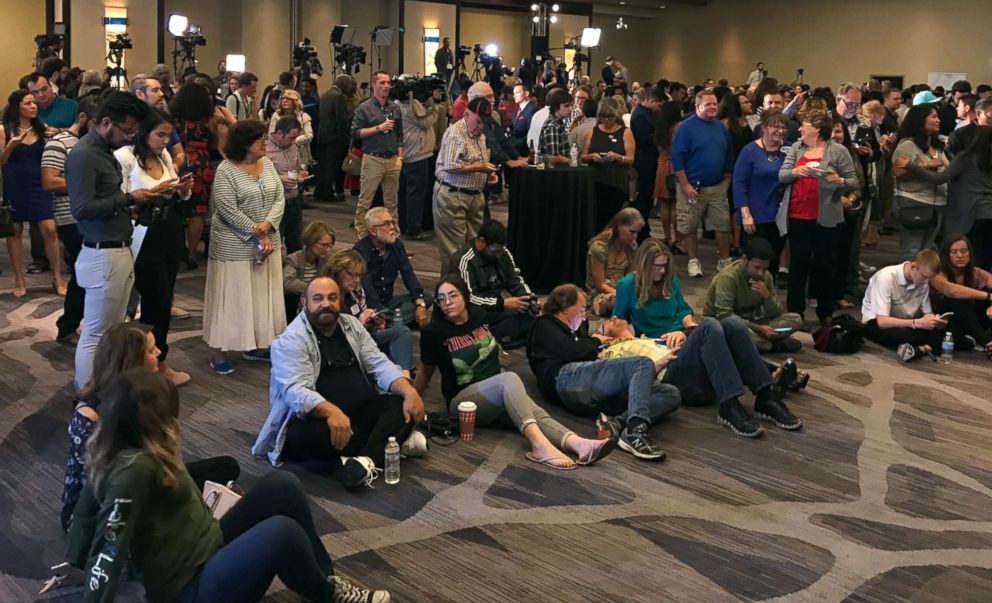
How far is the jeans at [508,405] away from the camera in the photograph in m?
4.43

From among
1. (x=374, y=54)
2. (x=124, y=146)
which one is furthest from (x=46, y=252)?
(x=374, y=54)

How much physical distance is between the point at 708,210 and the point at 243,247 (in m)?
3.84

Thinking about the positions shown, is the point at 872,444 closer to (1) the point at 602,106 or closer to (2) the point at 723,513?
(2) the point at 723,513

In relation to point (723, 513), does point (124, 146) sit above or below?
above

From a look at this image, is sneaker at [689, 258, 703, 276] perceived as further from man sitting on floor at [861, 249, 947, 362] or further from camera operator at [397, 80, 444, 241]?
camera operator at [397, 80, 444, 241]

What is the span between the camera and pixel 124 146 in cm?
484

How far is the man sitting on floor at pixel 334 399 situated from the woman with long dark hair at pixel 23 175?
11.1ft

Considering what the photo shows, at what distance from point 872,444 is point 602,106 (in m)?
3.90

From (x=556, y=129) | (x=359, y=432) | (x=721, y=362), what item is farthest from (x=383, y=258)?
(x=556, y=129)

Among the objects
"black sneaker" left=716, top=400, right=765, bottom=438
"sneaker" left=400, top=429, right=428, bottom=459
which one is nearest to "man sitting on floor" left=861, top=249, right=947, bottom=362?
"black sneaker" left=716, top=400, right=765, bottom=438

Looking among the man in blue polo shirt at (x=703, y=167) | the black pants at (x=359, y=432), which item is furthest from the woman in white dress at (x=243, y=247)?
the man in blue polo shirt at (x=703, y=167)

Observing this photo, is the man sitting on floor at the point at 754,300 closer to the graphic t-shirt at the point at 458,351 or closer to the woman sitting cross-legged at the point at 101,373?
the graphic t-shirt at the point at 458,351

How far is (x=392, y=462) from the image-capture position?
4047 millimetres

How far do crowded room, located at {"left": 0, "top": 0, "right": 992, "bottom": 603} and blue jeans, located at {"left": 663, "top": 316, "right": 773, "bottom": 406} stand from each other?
16 millimetres
